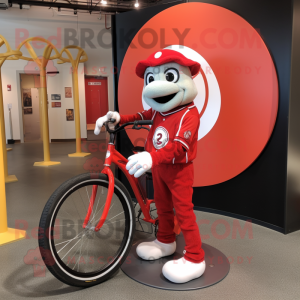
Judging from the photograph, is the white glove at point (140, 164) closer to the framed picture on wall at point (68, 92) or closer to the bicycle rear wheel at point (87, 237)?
the bicycle rear wheel at point (87, 237)

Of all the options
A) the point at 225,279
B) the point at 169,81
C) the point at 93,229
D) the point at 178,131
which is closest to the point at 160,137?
the point at 178,131

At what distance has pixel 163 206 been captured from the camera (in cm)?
205

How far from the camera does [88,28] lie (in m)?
10.4

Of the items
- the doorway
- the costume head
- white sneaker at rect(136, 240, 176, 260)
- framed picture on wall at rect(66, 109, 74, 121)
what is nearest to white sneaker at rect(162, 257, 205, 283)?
white sneaker at rect(136, 240, 176, 260)

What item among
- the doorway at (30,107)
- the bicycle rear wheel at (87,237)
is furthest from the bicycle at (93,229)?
the doorway at (30,107)

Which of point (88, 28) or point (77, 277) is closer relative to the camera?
point (77, 277)

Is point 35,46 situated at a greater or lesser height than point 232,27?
greater

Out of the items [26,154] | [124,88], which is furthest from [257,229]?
[26,154]

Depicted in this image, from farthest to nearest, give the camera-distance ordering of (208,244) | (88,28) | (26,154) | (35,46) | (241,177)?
(88,28) < (35,46) < (26,154) < (241,177) < (208,244)

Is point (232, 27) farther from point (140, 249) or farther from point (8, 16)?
point (8, 16)

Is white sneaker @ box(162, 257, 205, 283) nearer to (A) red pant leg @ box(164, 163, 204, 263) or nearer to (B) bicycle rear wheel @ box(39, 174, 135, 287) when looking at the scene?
(A) red pant leg @ box(164, 163, 204, 263)

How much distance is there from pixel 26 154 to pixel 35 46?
3.91 meters

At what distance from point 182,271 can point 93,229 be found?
0.57 m

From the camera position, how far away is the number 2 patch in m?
1.85
